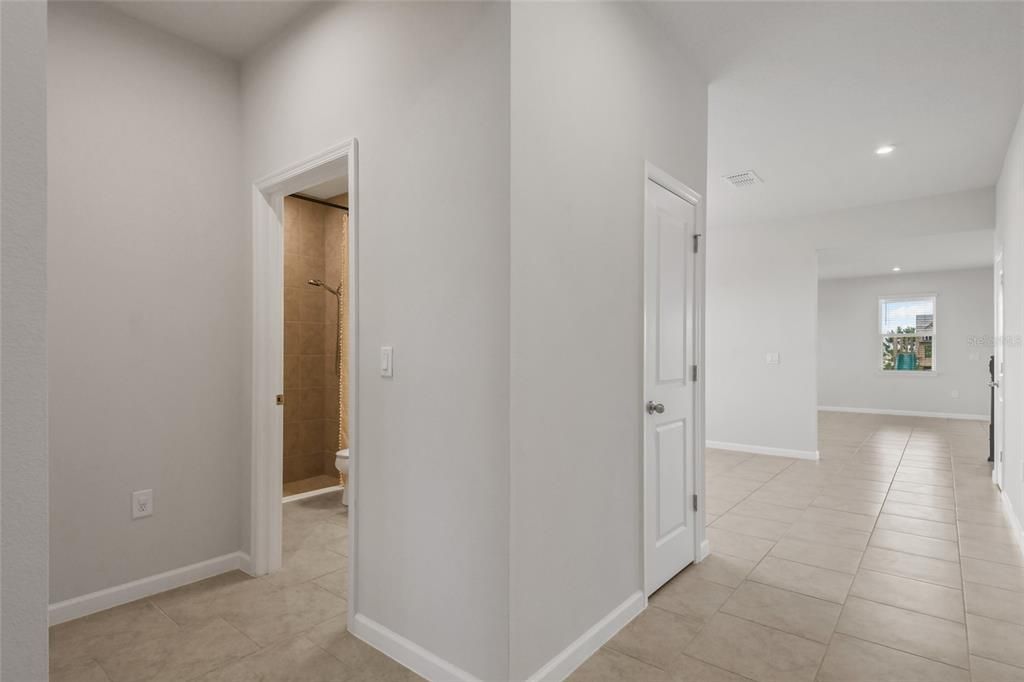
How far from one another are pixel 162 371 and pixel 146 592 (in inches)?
41.4

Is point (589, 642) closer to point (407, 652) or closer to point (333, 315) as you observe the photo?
point (407, 652)

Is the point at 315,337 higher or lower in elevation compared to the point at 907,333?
lower

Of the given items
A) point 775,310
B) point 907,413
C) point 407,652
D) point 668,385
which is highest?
point 775,310

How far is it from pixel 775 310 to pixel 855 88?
3.28 meters

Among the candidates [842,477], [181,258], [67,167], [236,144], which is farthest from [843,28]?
[842,477]

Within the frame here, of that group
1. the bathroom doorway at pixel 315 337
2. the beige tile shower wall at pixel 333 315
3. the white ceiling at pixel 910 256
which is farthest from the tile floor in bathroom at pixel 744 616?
the white ceiling at pixel 910 256

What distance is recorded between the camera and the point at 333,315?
4.73m

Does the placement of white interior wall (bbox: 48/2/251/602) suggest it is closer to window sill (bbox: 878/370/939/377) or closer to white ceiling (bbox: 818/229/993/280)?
white ceiling (bbox: 818/229/993/280)

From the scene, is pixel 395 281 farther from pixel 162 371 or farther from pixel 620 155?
pixel 162 371

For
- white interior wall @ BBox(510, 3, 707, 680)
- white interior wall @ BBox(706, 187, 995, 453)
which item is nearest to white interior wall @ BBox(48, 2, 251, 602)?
white interior wall @ BBox(510, 3, 707, 680)

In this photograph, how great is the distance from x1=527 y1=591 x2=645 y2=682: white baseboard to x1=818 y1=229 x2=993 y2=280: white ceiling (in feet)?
16.8

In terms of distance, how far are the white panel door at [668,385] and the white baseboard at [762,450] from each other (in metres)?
3.57

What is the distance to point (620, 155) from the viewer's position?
7.38ft

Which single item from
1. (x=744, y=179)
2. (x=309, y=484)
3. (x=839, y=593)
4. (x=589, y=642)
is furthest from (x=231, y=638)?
(x=744, y=179)
